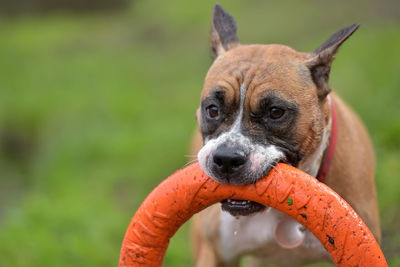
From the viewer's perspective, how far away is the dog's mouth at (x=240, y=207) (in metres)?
4.01

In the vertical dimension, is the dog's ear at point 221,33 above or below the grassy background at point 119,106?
above

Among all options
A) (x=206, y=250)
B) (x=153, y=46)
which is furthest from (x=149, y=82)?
(x=206, y=250)

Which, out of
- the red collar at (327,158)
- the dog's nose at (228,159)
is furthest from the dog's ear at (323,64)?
the dog's nose at (228,159)

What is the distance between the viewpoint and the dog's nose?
375 centimetres

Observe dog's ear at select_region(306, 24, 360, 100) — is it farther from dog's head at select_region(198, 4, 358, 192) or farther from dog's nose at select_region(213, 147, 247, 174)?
dog's nose at select_region(213, 147, 247, 174)

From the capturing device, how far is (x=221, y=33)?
4926 mm

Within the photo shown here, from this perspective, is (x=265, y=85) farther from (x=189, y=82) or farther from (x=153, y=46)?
(x=153, y=46)

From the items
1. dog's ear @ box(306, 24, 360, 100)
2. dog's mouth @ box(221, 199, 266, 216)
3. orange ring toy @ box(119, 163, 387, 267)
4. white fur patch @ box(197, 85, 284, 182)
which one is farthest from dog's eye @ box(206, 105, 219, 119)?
dog's ear @ box(306, 24, 360, 100)

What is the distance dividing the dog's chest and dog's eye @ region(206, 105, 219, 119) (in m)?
0.78

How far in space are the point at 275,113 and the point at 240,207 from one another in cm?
66

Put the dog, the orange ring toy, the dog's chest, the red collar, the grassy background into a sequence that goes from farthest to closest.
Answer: the grassy background < the dog's chest < the red collar < the dog < the orange ring toy

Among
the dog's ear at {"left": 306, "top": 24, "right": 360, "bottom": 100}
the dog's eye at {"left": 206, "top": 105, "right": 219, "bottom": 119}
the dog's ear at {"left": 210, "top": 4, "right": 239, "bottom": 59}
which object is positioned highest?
the dog's ear at {"left": 210, "top": 4, "right": 239, "bottom": 59}

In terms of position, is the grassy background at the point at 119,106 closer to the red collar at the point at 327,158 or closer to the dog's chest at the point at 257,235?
the dog's chest at the point at 257,235

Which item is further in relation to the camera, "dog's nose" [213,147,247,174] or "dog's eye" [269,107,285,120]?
"dog's eye" [269,107,285,120]
